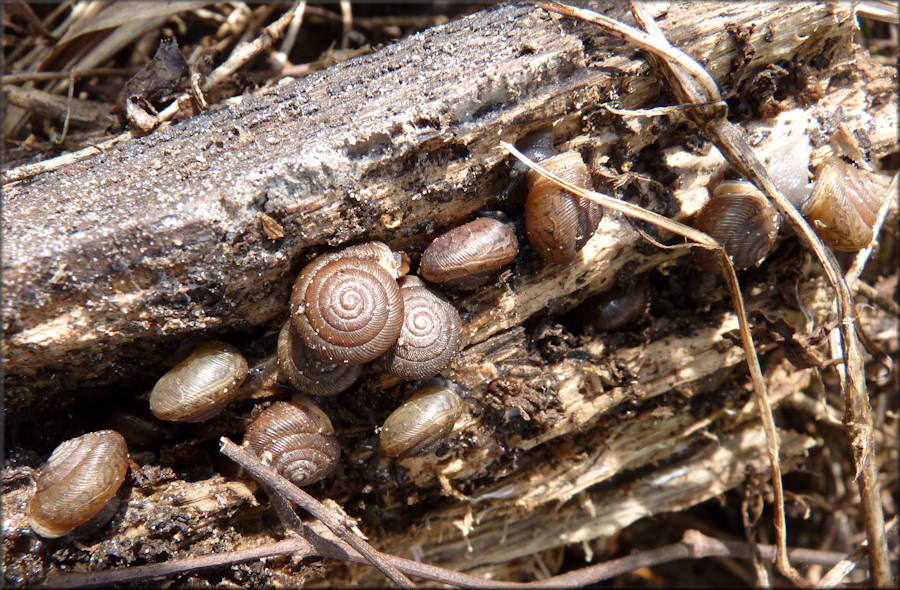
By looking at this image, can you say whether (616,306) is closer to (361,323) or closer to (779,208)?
(779,208)

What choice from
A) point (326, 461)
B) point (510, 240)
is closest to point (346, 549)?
point (326, 461)

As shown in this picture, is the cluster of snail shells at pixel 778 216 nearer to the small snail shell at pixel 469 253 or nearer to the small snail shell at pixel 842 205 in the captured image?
the small snail shell at pixel 842 205

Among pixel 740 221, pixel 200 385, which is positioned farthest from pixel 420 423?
pixel 740 221

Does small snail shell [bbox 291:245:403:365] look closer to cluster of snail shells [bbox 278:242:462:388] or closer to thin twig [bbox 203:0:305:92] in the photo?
cluster of snail shells [bbox 278:242:462:388]

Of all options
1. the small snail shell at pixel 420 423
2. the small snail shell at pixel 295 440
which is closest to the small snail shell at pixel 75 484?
the small snail shell at pixel 295 440

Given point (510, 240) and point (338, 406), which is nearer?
point (510, 240)

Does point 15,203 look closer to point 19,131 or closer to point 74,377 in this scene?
point 74,377
